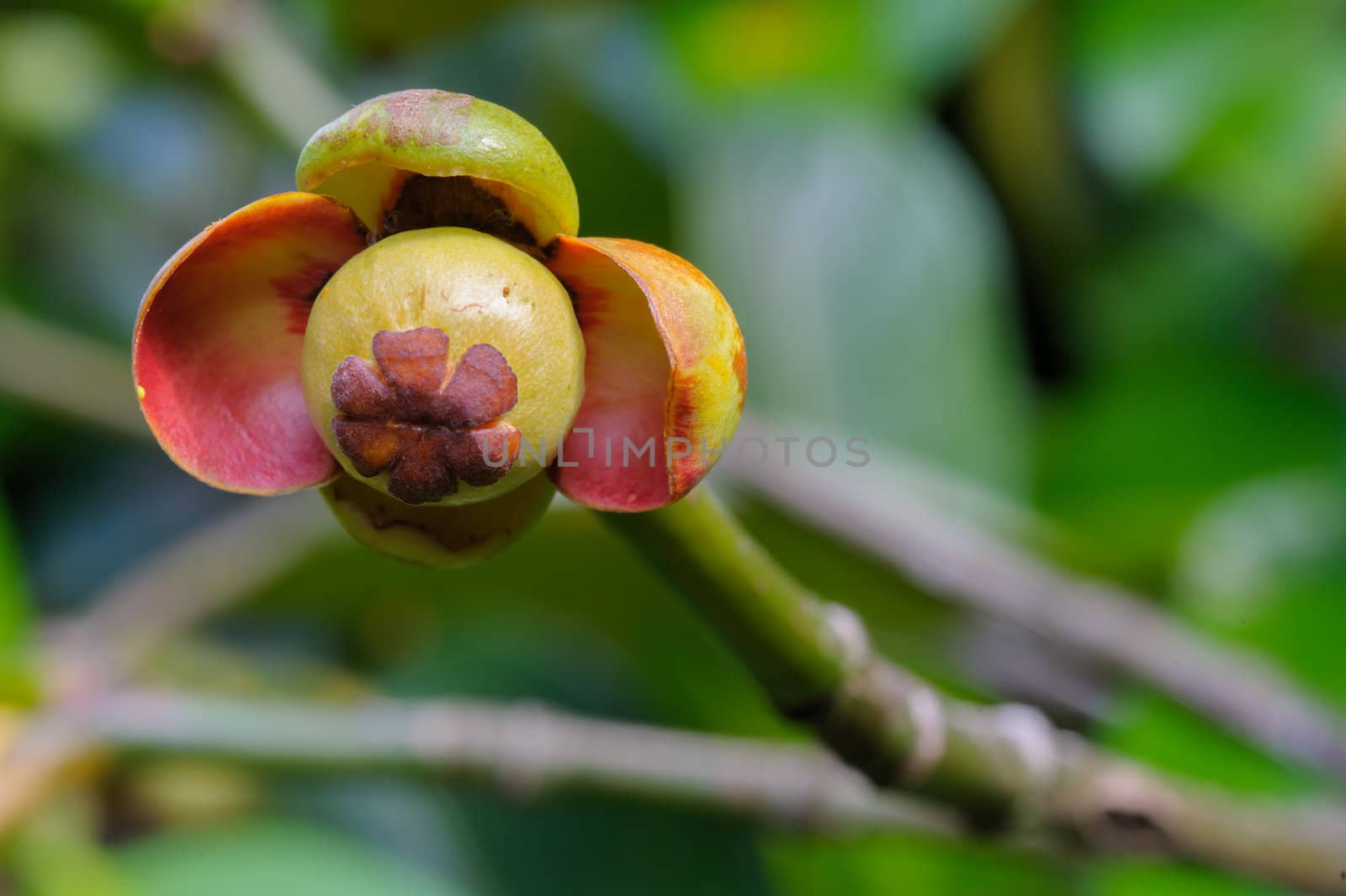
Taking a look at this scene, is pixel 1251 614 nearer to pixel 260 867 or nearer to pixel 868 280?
pixel 868 280

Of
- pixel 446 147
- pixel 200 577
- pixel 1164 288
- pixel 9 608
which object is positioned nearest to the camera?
pixel 446 147

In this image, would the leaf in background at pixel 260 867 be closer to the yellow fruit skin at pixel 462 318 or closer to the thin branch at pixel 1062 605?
the thin branch at pixel 1062 605

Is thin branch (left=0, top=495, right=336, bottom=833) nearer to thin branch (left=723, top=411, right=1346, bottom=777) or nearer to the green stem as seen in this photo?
thin branch (left=723, top=411, right=1346, bottom=777)

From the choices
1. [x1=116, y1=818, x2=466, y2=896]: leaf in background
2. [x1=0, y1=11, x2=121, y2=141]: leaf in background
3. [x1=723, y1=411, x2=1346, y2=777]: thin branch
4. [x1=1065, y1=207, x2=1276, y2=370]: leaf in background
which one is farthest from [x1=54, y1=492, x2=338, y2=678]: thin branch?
[x1=1065, y1=207, x2=1276, y2=370]: leaf in background

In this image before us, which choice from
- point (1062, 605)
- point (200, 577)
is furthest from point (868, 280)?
point (200, 577)

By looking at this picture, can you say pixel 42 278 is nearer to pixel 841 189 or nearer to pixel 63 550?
pixel 63 550

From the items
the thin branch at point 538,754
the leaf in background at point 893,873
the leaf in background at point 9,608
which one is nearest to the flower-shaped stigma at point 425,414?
the thin branch at point 538,754
